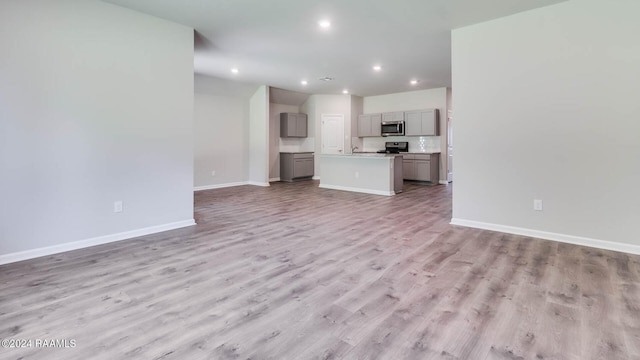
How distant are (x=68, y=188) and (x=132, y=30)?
1908 mm

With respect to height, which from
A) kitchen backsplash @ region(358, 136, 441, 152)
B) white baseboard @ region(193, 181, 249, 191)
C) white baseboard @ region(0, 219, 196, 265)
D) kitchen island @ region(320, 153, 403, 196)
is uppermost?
kitchen backsplash @ region(358, 136, 441, 152)

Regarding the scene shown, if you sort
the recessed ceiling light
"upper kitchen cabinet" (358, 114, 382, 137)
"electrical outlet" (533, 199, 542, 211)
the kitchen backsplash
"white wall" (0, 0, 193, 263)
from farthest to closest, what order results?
"upper kitchen cabinet" (358, 114, 382, 137)
the kitchen backsplash
the recessed ceiling light
"electrical outlet" (533, 199, 542, 211)
"white wall" (0, 0, 193, 263)

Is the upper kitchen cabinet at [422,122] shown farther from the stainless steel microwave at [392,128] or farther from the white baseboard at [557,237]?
the white baseboard at [557,237]

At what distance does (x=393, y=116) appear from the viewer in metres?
9.34

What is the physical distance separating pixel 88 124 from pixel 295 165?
629cm

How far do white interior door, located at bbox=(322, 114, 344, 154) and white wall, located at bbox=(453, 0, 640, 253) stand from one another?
577cm

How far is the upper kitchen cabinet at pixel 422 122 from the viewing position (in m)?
8.59

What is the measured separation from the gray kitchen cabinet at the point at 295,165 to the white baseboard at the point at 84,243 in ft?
17.3

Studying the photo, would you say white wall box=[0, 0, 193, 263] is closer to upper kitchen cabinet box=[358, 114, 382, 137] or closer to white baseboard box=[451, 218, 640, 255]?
white baseboard box=[451, 218, 640, 255]

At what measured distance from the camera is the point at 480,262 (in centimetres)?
295

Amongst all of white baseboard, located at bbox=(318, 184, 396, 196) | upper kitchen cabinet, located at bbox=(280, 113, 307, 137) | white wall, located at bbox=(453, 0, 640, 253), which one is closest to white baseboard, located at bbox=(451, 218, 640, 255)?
white wall, located at bbox=(453, 0, 640, 253)

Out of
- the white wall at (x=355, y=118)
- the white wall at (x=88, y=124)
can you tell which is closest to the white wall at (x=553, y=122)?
the white wall at (x=88, y=124)

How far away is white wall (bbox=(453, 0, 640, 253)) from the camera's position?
3.21 meters

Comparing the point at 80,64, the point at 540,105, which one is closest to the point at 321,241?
the point at 540,105
